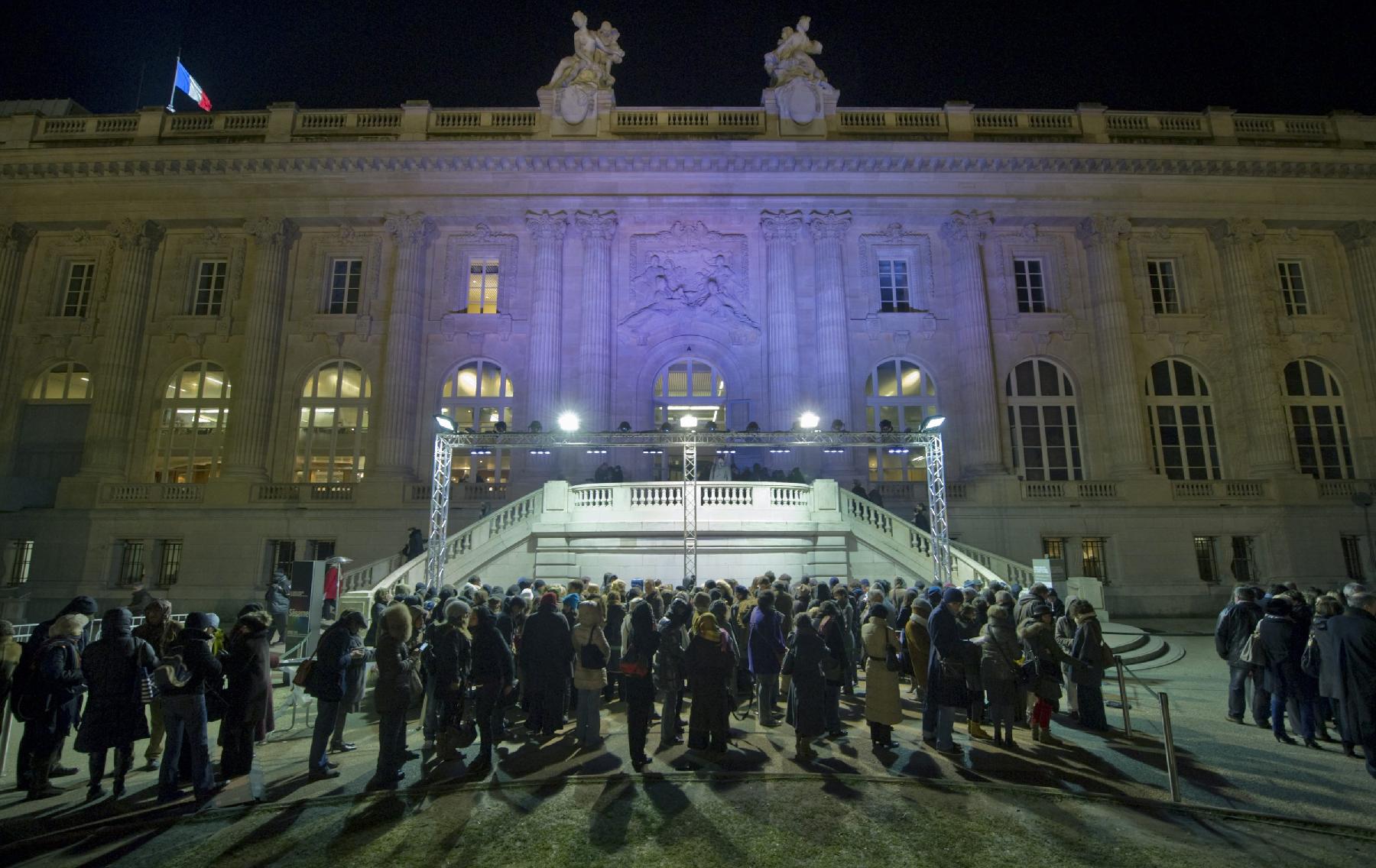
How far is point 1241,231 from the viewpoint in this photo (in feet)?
89.5

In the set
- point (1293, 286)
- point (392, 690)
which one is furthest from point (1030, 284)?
point (392, 690)

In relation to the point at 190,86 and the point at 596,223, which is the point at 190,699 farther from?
the point at 190,86

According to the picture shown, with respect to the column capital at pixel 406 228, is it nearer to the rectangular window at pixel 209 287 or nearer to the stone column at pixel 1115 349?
the rectangular window at pixel 209 287

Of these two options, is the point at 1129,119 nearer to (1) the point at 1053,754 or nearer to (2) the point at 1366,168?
(2) the point at 1366,168

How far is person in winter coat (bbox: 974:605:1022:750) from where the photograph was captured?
27.8ft

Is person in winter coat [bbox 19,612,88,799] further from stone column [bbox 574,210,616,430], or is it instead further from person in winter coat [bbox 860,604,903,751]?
stone column [bbox 574,210,616,430]

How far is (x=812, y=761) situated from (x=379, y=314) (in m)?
24.7

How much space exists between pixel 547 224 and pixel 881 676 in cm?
2349

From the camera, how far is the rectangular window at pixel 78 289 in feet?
91.3

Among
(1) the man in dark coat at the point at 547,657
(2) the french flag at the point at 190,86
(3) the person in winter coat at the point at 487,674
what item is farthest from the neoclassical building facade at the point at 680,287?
(3) the person in winter coat at the point at 487,674

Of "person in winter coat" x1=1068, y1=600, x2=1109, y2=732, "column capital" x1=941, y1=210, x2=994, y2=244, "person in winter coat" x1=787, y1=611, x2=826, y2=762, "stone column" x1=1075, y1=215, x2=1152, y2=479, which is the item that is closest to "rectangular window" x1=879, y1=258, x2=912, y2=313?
"column capital" x1=941, y1=210, x2=994, y2=244

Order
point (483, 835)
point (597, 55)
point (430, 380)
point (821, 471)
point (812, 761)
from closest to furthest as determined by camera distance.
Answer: point (483, 835), point (812, 761), point (821, 471), point (430, 380), point (597, 55)

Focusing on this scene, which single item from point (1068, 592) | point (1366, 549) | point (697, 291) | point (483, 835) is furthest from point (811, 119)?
point (483, 835)

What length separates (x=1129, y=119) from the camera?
2856cm
